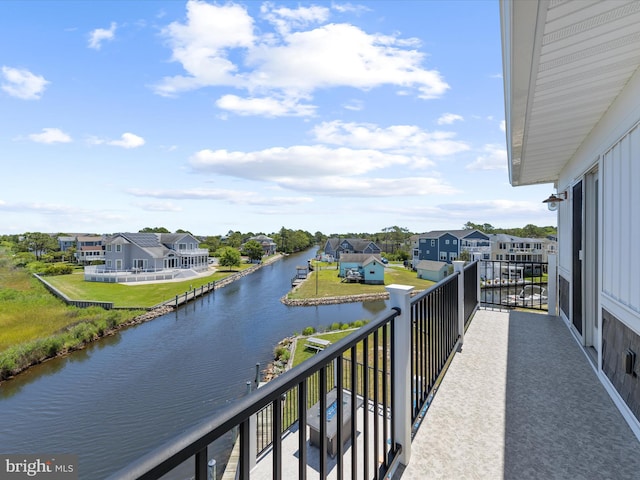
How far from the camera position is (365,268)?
31.3m

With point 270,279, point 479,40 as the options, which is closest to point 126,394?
point 479,40

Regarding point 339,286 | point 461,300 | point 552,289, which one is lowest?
point 339,286

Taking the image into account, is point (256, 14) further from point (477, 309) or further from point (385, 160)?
point (385, 160)

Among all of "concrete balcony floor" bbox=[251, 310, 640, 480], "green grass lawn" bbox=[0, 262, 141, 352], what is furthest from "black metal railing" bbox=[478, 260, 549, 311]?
"green grass lawn" bbox=[0, 262, 141, 352]

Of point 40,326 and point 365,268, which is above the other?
point 365,268

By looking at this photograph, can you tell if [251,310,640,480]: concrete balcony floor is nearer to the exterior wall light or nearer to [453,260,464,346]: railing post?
[453,260,464,346]: railing post

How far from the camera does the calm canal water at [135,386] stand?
874 centimetres

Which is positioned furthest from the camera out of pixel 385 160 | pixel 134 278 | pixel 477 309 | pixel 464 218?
pixel 464 218

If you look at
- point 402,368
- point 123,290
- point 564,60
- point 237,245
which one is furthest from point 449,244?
point 237,245

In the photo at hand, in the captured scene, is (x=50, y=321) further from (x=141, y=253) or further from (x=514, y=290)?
(x=514, y=290)

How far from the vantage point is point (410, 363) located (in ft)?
6.42

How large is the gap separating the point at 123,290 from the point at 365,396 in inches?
1111

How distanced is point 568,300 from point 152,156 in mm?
15375

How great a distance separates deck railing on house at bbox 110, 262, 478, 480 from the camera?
633 millimetres
